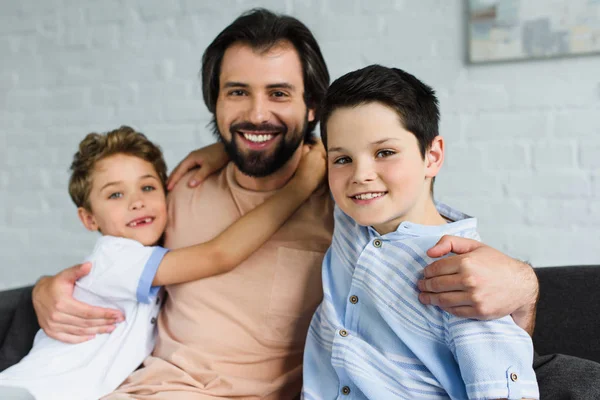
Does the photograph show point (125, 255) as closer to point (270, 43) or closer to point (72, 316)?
point (72, 316)

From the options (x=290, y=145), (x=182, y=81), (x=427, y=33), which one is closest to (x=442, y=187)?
(x=427, y=33)

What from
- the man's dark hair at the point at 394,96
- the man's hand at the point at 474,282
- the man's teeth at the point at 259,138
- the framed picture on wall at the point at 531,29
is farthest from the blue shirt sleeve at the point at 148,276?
the framed picture on wall at the point at 531,29

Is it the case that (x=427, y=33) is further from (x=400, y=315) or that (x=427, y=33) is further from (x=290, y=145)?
(x=400, y=315)

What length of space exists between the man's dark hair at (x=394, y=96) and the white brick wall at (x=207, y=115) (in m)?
1.13

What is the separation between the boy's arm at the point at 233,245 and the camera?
1.55m

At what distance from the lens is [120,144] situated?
5.68 ft

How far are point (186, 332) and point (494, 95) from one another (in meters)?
1.44

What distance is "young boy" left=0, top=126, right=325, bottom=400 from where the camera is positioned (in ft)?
5.10

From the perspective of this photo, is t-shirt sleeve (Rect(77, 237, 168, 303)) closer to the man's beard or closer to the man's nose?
the man's beard

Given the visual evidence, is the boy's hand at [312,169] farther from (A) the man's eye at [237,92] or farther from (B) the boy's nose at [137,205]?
(B) the boy's nose at [137,205]

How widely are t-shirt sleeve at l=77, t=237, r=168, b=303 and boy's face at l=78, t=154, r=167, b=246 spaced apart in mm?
60

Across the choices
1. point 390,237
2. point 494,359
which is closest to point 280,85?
point 390,237

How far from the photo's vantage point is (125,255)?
1602mm

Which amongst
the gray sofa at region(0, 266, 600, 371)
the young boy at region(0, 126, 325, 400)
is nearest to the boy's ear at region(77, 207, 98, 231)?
the young boy at region(0, 126, 325, 400)
